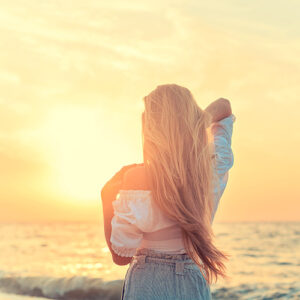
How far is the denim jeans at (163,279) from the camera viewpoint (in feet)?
6.86

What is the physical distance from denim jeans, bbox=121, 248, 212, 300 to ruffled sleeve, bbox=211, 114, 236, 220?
343 millimetres

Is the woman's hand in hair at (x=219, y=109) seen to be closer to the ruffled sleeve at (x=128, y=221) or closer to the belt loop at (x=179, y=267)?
the ruffled sleeve at (x=128, y=221)

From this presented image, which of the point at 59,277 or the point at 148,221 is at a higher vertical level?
the point at 148,221

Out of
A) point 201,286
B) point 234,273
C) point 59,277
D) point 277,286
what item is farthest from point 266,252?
point 201,286

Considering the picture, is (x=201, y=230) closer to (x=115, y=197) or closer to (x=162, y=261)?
(x=162, y=261)

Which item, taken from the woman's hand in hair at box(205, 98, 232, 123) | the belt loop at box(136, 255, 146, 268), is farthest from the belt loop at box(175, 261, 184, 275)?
the woman's hand in hair at box(205, 98, 232, 123)

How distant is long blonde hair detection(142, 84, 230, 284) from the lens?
203 centimetres

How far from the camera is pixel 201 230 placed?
2092 mm

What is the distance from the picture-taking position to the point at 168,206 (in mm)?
2025

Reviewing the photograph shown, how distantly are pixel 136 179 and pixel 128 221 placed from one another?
19 cm

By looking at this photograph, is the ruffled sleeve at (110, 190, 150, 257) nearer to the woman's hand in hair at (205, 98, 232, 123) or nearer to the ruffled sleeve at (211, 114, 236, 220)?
the ruffled sleeve at (211, 114, 236, 220)

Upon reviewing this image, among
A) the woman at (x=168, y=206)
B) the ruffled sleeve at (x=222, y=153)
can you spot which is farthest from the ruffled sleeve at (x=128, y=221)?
the ruffled sleeve at (x=222, y=153)

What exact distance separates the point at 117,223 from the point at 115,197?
5.7 inches

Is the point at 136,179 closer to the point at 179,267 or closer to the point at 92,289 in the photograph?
the point at 179,267
